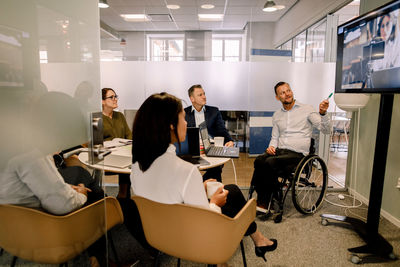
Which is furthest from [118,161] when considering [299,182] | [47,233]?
[299,182]

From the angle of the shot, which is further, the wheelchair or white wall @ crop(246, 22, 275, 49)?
white wall @ crop(246, 22, 275, 49)

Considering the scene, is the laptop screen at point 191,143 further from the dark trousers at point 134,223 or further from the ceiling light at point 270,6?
the ceiling light at point 270,6

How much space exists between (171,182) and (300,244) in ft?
5.24

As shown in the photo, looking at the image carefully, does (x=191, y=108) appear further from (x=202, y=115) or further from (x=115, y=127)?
(x=115, y=127)

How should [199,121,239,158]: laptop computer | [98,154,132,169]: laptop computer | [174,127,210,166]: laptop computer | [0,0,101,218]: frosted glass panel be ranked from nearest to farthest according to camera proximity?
[0,0,101,218]: frosted glass panel < [98,154,132,169]: laptop computer < [174,127,210,166]: laptop computer < [199,121,239,158]: laptop computer

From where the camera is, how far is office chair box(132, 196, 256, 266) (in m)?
1.23

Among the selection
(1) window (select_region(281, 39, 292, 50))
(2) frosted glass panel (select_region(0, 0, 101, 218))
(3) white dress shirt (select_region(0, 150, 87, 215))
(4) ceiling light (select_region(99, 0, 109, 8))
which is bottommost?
(3) white dress shirt (select_region(0, 150, 87, 215))

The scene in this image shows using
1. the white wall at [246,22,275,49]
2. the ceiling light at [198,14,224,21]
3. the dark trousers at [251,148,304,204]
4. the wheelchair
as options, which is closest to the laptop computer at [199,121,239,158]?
the dark trousers at [251,148,304,204]

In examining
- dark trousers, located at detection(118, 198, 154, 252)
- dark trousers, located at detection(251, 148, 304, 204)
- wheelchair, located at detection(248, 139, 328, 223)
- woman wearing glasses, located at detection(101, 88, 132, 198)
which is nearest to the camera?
dark trousers, located at detection(118, 198, 154, 252)

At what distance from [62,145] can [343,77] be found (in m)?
Result: 2.38

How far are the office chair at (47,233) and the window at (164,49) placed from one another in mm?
2872

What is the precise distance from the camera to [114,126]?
3230 mm

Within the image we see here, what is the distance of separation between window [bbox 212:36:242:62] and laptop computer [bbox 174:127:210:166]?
6.06ft

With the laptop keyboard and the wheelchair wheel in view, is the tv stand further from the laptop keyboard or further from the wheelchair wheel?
the laptop keyboard
